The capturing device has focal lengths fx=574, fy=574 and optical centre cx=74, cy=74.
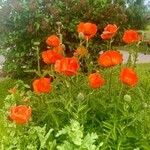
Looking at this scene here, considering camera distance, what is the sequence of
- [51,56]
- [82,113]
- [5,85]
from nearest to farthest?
[82,113], [51,56], [5,85]

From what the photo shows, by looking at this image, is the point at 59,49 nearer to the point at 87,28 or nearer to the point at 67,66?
the point at 87,28

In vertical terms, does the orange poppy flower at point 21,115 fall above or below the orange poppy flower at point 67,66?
below

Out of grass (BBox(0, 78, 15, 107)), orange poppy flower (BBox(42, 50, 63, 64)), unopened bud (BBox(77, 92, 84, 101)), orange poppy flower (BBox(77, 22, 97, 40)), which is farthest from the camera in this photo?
grass (BBox(0, 78, 15, 107))

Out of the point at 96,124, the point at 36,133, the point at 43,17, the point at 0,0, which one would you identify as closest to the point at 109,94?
the point at 96,124

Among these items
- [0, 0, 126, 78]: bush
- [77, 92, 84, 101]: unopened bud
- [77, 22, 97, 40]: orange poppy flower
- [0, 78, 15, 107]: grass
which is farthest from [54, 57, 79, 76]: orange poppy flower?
[0, 78, 15, 107]: grass

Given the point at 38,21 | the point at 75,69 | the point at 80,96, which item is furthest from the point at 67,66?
the point at 38,21

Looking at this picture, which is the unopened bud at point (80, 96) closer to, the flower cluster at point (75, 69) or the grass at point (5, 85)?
the flower cluster at point (75, 69)

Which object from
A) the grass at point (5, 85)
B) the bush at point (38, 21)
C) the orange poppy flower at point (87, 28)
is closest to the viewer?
the orange poppy flower at point (87, 28)

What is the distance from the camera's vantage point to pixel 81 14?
41.8 ft

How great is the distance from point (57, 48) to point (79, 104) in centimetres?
70

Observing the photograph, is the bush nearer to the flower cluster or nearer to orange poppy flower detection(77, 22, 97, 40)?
orange poppy flower detection(77, 22, 97, 40)

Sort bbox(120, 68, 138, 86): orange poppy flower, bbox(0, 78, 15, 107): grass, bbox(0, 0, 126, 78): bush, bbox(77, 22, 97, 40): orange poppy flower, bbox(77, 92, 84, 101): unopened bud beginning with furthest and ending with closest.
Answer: bbox(0, 78, 15, 107): grass, bbox(0, 0, 126, 78): bush, bbox(77, 22, 97, 40): orange poppy flower, bbox(77, 92, 84, 101): unopened bud, bbox(120, 68, 138, 86): orange poppy flower

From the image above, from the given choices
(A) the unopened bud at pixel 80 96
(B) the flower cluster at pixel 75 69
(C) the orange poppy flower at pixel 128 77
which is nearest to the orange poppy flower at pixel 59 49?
(B) the flower cluster at pixel 75 69

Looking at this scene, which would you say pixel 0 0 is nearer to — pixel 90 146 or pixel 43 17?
pixel 43 17
